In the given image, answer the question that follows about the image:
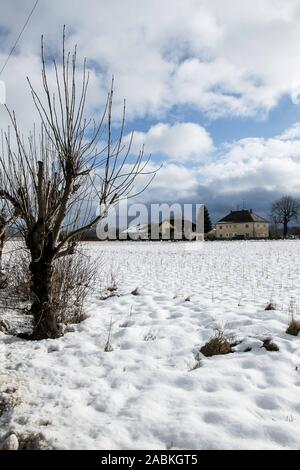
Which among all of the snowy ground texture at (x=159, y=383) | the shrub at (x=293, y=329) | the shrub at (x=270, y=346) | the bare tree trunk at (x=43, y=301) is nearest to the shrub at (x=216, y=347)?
the snowy ground texture at (x=159, y=383)

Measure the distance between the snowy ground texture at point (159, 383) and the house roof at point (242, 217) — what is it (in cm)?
8513

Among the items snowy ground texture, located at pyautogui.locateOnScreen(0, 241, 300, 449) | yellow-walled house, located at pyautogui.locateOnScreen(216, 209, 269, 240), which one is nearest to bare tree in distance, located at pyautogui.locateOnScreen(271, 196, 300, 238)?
yellow-walled house, located at pyautogui.locateOnScreen(216, 209, 269, 240)

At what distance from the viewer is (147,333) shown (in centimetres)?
470

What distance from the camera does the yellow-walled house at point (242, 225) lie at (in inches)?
3433

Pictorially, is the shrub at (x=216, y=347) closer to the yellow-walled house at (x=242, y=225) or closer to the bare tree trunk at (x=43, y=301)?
the bare tree trunk at (x=43, y=301)

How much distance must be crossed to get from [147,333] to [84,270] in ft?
8.37

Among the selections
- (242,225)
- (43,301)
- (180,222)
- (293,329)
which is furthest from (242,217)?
(43,301)

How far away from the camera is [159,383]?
329 centimetres

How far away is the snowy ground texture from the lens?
248 centimetres

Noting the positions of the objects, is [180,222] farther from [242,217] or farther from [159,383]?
[159,383]

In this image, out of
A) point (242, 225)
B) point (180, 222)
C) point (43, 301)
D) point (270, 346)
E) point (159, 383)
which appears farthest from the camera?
point (242, 225)

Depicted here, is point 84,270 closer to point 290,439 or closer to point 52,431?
point 52,431

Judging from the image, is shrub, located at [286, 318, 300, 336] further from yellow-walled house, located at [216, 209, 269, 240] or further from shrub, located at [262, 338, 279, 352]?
yellow-walled house, located at [216, 209, 269, 240]

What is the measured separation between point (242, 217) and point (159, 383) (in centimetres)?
8893
